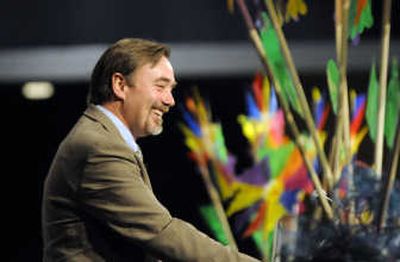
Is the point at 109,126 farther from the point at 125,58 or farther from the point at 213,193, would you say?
the point at 213,193

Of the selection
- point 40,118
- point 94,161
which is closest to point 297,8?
point 94,161

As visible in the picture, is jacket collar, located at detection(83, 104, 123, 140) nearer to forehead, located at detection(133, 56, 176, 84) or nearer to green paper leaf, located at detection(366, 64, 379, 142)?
forehead, located at detection(133, 56, 176, 84)

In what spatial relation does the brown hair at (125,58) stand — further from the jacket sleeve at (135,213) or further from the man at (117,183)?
the jacket sleeve at (135,213)

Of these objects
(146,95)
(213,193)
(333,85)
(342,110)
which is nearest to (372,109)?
(333,85)

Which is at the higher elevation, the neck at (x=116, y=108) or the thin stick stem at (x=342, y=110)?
the thin stick stem at (x=342, y=110)

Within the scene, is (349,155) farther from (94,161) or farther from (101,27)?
(101,27)

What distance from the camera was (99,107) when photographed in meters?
2.52

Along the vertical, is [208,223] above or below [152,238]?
below

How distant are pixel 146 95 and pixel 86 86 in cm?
174

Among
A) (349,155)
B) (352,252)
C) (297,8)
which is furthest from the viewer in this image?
(297,8)

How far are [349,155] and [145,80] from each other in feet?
1.64

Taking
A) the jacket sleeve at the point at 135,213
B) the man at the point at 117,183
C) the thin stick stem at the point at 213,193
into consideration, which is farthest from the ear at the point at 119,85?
Result: the thin stick stem at the point at 213,193

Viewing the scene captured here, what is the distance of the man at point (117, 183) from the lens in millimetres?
2291

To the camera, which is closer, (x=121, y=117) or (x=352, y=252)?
(x=352, y=252)
